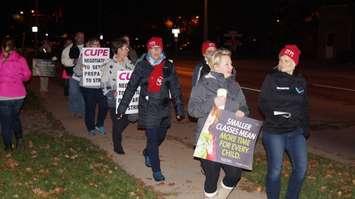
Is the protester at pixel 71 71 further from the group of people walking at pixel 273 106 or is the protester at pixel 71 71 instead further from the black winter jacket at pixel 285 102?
the black winter jacket at pixel 285 102

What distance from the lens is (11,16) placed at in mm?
100938

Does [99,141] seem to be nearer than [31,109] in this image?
Yes

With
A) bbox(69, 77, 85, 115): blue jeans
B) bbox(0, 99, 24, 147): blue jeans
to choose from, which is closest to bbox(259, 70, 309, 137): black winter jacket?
bbox(0, 99, 24, 147): blue jeans

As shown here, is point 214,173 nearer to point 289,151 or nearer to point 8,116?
point 289,151

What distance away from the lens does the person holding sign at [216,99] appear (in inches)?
245

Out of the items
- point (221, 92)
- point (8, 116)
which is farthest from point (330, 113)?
point (221, 92)

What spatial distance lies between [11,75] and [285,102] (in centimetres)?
467

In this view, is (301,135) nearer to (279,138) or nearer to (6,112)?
(279,138)

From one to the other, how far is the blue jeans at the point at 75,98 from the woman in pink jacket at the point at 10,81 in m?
3.78

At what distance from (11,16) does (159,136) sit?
9739cm

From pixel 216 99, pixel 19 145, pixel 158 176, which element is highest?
pixel 216 99

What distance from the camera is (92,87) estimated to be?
38.4 ft

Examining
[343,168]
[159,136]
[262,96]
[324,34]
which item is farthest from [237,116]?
[324,34]

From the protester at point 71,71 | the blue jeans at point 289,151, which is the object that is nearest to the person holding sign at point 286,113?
the blue jeans at point 289,151
